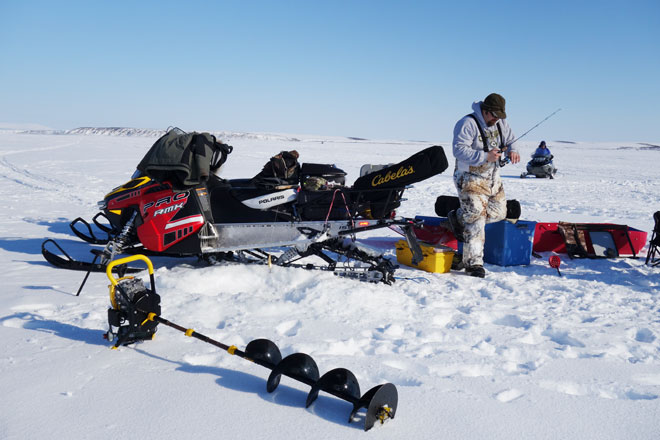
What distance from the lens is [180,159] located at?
3.99 metres

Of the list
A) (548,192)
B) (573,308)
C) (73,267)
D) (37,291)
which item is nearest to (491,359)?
(573,308)

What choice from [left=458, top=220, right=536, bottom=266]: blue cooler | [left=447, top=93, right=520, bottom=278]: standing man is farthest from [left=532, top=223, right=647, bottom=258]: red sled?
[left=447, top=93, right=520, bottom=278]: standing man

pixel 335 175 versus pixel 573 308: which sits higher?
pixel 335 175

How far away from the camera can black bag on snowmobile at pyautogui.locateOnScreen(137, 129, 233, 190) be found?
3.99m

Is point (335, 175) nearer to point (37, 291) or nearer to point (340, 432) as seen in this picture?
point (37, 291)

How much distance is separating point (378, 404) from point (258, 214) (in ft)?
8.79

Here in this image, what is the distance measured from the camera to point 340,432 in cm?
202

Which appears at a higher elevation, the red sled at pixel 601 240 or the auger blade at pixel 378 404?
the red sled at pixel 601 240

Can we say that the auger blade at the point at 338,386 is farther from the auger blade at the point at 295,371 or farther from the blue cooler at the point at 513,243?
the blue cooler at the point at 513,243

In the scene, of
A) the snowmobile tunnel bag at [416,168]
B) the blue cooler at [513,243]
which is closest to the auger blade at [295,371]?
the snowmobile tunnel bag at [416,168]

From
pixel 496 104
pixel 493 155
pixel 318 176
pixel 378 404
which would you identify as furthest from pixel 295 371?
pixel 496 104

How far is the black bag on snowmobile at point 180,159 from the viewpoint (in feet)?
13.1

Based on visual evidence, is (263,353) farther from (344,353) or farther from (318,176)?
(318,176)

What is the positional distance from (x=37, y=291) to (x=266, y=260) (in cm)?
186
